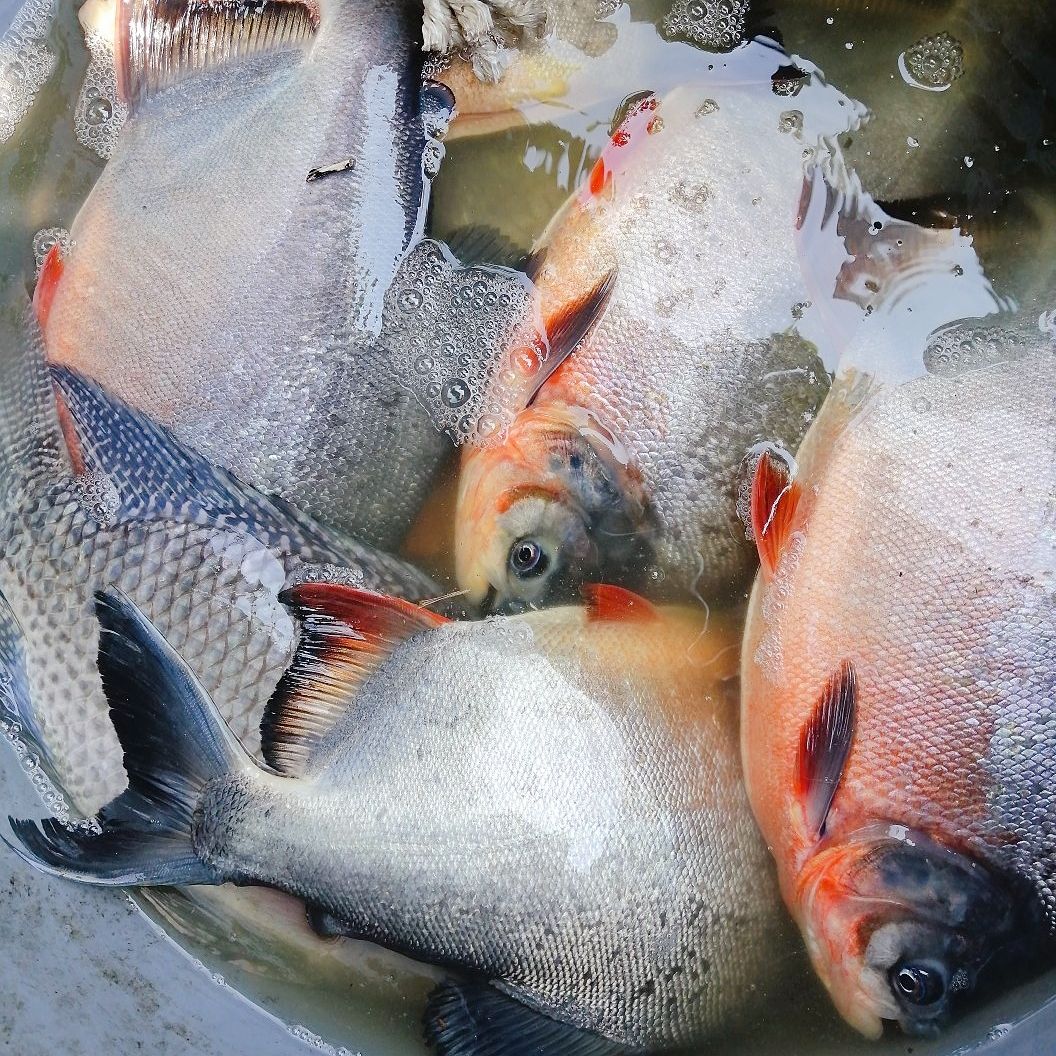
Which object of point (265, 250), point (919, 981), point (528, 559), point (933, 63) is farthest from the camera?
point (933, 63)

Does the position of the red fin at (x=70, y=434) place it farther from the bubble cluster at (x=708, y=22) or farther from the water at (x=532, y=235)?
the bubble cluster at (x=708, y=22)

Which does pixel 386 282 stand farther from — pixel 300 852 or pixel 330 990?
pixel 330 990

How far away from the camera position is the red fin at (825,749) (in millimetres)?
1214

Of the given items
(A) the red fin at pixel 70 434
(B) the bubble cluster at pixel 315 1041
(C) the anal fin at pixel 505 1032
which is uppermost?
(A) the red fin at pixel 70 434

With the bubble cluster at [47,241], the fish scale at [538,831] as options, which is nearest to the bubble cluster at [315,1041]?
the fish scale at [538,831]

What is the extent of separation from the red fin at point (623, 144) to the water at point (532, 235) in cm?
3

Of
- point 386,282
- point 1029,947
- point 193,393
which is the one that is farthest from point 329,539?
point 1029,947

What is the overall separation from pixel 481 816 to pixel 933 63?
1356mm

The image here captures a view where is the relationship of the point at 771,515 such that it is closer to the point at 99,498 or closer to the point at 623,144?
the point at 623,144

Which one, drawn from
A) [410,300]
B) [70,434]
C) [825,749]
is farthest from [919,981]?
[70,434]

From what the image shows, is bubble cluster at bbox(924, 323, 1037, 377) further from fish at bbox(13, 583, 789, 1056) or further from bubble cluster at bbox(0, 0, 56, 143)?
bubble cluster at bbox(0, 0, 56, 143)

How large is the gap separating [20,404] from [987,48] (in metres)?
1.62

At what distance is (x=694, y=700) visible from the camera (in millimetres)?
1315

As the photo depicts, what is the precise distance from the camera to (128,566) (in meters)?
Answer: 1.33
